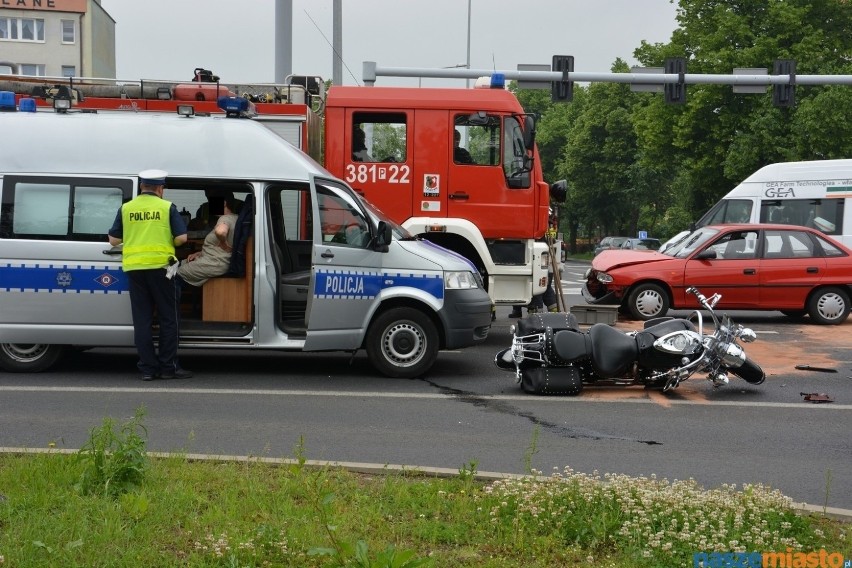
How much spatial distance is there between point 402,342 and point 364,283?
722mm

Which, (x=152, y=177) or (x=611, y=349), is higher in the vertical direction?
(x=152, y=177)

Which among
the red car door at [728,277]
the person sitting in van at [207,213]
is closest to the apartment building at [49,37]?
the red car door at [728,277]

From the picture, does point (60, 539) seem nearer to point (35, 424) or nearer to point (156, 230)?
point (35, 424)

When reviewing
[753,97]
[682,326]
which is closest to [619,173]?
[753,97]

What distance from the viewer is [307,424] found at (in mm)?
8273

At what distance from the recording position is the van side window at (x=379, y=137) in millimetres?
13656

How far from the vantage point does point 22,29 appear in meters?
80.0

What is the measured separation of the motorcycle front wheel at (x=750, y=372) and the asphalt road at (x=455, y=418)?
6.6 inches

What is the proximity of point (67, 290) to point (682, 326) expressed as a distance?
587 centimetres

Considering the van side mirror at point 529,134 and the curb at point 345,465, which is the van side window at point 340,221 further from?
the curb at point 345,465

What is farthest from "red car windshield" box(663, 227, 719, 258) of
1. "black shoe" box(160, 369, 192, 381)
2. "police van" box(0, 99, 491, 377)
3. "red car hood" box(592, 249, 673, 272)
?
"black shoe" box(160, 369, 192, 381)

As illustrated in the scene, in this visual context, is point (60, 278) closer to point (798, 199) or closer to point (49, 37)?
point (798, 199)

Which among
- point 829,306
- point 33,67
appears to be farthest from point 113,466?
point 33,67

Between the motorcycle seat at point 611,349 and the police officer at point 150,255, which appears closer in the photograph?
the motorcycle seat at point 611,349
